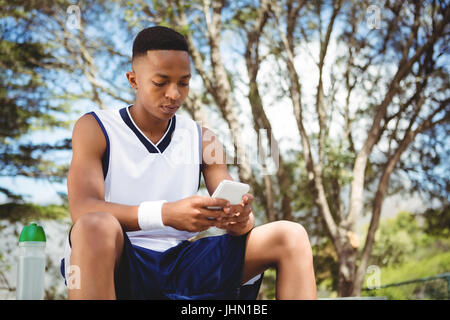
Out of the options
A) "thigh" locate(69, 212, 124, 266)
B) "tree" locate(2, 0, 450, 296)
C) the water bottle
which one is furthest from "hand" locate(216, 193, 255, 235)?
"tree" locate(2, 0, 450, 296)

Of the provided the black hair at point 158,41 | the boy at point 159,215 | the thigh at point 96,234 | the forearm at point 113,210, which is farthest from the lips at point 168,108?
the thigh at point 96,234

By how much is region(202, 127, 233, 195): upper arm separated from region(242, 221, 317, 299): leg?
0.35 meters

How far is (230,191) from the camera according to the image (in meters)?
1.44

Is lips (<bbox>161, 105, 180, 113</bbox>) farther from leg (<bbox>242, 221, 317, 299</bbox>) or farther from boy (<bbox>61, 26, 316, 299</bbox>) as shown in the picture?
leg (<bbox>242, 221, 317, 299</bbox>)

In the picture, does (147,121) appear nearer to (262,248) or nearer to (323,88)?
(262,248)

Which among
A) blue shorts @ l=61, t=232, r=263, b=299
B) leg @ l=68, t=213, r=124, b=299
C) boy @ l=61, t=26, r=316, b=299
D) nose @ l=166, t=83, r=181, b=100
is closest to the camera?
leg @ l=68, t=213, r=124, b=299

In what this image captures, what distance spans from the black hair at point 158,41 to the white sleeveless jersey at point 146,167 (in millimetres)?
242

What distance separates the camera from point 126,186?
1.68 m

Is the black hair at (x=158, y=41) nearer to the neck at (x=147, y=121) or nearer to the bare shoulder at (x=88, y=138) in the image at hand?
the neck at (x=147, y=121)

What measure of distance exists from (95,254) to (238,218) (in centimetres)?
47

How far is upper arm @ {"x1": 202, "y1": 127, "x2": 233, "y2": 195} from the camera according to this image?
6.18 ft

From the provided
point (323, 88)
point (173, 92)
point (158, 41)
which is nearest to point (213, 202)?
point (173, 92)

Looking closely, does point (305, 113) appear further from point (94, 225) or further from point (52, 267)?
point (94, 225)
